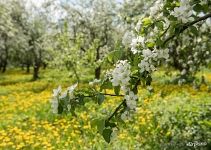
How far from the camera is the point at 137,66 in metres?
2.94

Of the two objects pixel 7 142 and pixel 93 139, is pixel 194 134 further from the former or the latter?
pixel 7 142

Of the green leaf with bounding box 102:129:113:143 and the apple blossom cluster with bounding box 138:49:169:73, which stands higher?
the apple blossom cluster with bounding box 138:49:169:73

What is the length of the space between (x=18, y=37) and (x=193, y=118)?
21996 millimetres

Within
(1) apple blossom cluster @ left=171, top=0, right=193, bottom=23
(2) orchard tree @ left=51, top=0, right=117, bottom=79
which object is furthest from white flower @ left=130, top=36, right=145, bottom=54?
(2) orchard tree @ left=51, top=0, right=117, bottom=79

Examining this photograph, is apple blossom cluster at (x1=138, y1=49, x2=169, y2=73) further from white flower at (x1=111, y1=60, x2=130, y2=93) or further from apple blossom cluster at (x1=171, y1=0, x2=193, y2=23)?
apple blossom cluster at (x1=171, y1=0, x2=193, y2=23)

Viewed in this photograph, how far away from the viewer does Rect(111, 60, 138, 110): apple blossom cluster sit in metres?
2.90

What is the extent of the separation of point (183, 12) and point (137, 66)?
17.2 inches

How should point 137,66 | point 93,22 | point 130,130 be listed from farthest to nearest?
1. point 93,22
2. point 130,130
3. point 137,66

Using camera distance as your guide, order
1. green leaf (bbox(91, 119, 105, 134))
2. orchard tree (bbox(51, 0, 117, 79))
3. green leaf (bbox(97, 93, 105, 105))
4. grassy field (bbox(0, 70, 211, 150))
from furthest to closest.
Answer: orchard tree (bbox(51, 0, 117, 79)) < grassy field (bbox(0, 70, 211, 150)) < green leaf (bbox(97, 93, 105, 105)) < green leaf (bbox(91, 119, 105, 134))

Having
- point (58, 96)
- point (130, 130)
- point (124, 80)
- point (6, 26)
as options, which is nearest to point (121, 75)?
point (124, 80)

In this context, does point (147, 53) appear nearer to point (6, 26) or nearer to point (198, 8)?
point (198, 8)

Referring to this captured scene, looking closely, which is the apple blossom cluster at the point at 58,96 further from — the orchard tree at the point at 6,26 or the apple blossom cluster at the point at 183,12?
the orchard tree at the point at 6,26

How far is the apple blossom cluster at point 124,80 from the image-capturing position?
290 cm

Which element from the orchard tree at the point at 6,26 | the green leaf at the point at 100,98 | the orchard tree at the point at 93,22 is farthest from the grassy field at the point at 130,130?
the orchard tree at the point at 6,26
